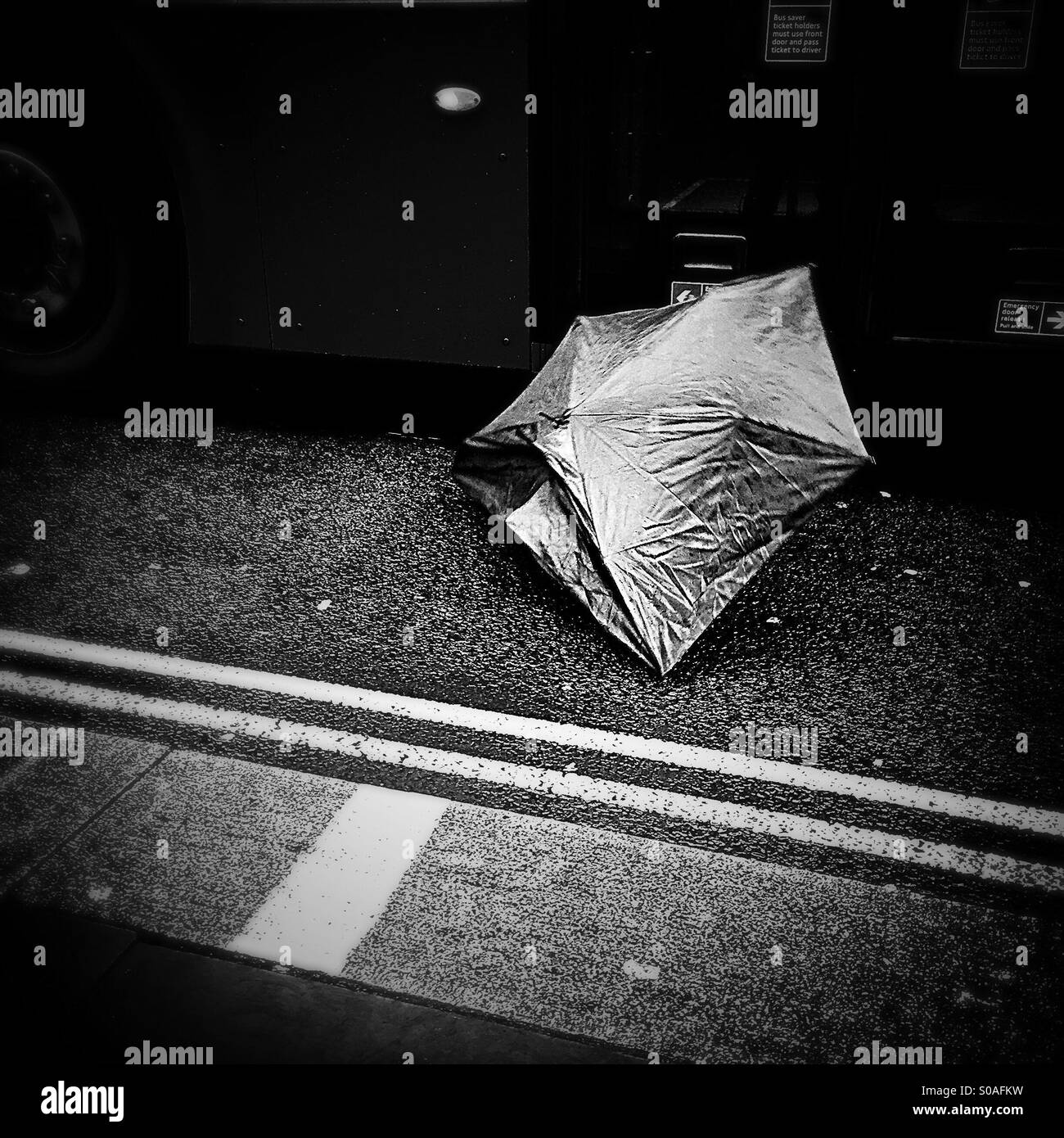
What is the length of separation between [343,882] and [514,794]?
0.52 m

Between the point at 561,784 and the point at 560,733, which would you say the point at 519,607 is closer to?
the point at 560,733

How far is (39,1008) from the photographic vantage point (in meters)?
2.18

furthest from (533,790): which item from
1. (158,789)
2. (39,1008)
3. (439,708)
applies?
(39,1008)

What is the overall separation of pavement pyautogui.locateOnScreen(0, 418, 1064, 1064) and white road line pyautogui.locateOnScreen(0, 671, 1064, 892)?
0.04 ft

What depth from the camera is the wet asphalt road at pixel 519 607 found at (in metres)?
3.05

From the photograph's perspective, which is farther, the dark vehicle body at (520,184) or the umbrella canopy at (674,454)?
the dark vehicle body at (520,184)

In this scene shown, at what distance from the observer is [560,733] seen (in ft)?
9.86

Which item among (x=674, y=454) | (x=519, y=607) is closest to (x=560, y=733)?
(x=519, y=607)

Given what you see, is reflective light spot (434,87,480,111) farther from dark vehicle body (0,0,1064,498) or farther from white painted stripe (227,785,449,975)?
white painted stripe (227,785,449,975)

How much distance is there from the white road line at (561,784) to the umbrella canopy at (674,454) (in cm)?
59

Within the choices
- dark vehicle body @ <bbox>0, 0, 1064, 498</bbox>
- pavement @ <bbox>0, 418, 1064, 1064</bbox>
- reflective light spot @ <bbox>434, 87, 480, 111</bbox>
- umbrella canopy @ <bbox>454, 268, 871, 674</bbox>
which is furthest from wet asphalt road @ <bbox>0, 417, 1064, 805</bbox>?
reflective light spot @ <bbox>434, 87, 480, 111</bbox>

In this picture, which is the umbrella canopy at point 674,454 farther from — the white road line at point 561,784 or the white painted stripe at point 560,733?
the white road line at point 561,784

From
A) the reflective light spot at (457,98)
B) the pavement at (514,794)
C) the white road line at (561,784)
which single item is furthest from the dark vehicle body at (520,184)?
the white road line at (561,784)

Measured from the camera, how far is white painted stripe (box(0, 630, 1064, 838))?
2707mm
